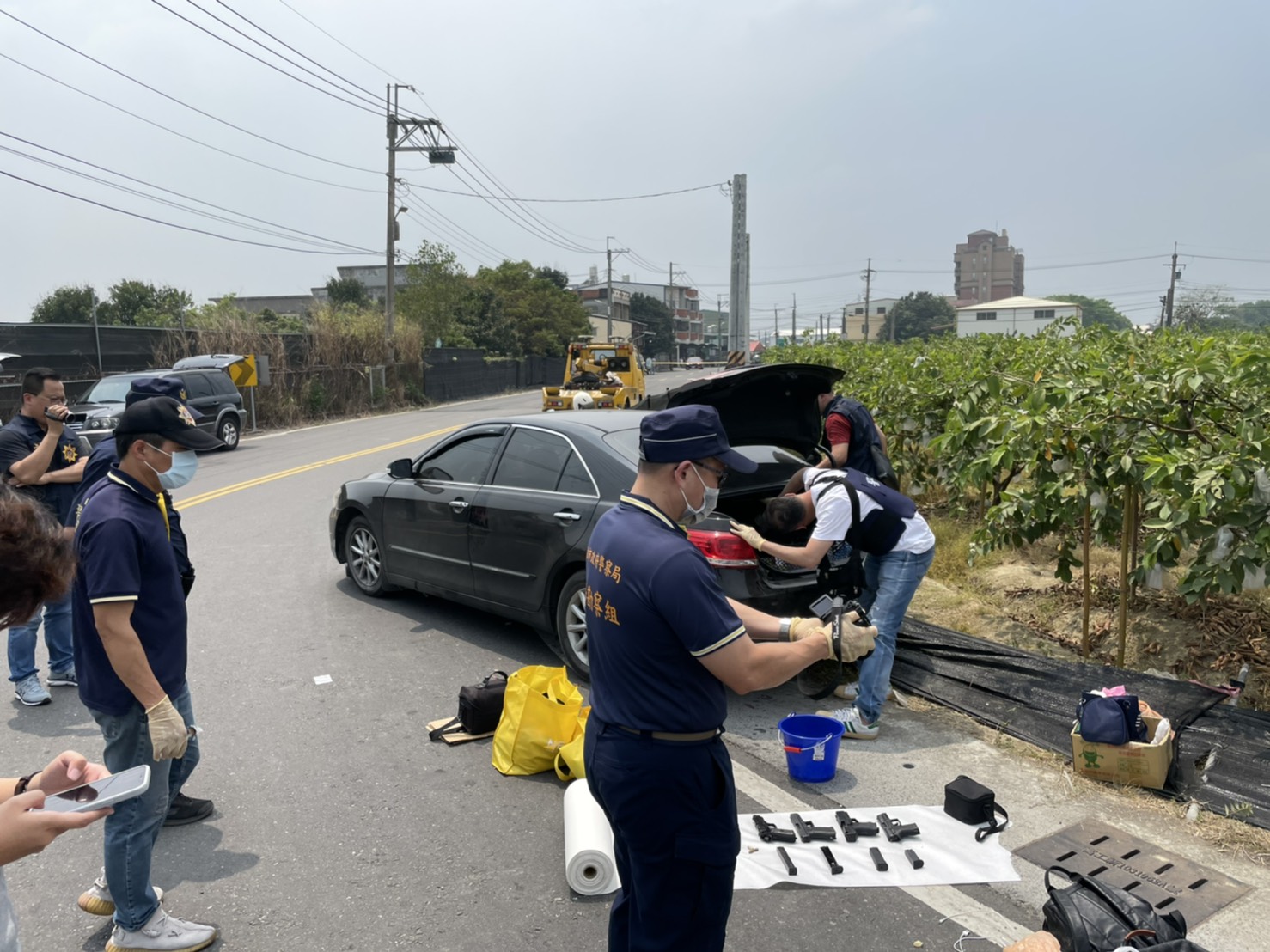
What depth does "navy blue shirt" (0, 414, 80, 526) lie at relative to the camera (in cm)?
587

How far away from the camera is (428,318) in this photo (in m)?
51.2

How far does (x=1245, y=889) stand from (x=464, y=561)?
15.9 ft

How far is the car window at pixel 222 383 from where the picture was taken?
65.2 ft

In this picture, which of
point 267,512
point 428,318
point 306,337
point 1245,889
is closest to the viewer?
point 1245,889

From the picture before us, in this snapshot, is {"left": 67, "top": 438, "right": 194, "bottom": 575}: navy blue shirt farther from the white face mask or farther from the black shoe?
the white face mask

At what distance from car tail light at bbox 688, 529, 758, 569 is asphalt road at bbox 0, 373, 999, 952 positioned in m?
0.90

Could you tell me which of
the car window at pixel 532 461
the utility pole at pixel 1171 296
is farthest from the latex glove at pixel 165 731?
the utility pole at pixel 1171 296

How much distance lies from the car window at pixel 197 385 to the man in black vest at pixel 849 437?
1559 cm

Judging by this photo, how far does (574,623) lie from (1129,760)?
122 inches

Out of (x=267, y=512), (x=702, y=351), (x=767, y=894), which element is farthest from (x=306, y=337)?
(x=702, y=351)

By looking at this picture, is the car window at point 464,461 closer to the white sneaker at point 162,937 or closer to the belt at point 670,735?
the white sneaker at point 162,937

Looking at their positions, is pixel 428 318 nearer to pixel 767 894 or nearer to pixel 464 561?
pixel 464 561

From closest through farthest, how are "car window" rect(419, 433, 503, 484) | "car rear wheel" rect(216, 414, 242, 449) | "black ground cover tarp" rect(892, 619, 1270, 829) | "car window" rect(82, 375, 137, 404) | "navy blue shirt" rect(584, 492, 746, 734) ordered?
"navy blue shirt" rect(584, 492, 746, 734) → "black ground cover tarp" rect(892, 619, 1270, 829) → "car window" rect(419, 433, 503, 484) → "car window" rect(82, 375, 137, 404) → "car rear wheel" rect(216, 414, 242, 449)

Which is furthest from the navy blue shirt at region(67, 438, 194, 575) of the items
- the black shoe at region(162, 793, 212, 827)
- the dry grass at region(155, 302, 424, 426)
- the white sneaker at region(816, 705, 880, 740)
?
the dry grass at region(155, 302, 424, 426)
